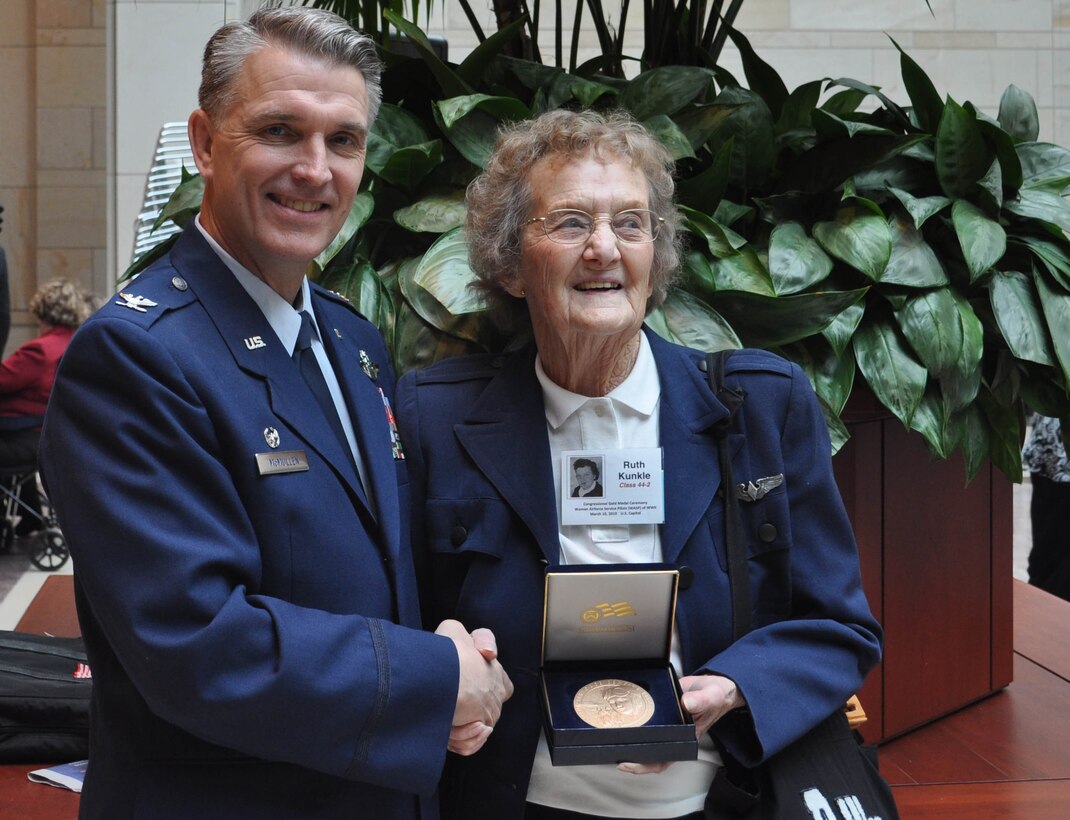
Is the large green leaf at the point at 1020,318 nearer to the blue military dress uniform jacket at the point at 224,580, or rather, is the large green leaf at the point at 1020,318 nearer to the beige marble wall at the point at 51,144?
the blue military dress uniform jacket at the point at 224,580

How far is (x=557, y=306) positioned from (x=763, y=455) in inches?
16.7

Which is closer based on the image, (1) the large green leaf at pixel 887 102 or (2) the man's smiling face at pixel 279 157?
(2) the man's smiling face at pixel 279 157

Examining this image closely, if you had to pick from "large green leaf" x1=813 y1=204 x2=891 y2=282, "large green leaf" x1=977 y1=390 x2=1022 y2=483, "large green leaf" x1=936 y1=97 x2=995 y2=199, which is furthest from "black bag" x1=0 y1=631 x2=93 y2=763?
"large green leaf" x1=936 y1=97 x2=995 y2=199

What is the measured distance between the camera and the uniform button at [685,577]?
1.89m

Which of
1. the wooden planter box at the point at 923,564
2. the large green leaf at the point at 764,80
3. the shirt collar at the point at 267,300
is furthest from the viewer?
the large green leaf at the point at 764,80

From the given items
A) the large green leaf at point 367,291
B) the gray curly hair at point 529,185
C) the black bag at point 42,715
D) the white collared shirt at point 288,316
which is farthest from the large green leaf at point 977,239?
the black bag at point 42,715

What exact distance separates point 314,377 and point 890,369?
4.83 ft

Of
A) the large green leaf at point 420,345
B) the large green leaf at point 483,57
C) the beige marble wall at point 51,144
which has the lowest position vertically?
Result: the large green leaf at point 420,345

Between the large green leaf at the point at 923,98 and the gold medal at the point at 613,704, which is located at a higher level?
the large green leaf at the point at 923,98

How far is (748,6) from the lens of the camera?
10.9m

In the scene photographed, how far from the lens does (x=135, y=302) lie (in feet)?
4.92

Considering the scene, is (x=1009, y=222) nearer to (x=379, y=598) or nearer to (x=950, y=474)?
(x=950, y=474)

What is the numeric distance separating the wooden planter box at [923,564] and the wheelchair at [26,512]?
568 cm

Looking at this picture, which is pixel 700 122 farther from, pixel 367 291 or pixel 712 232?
pixel 367 291
